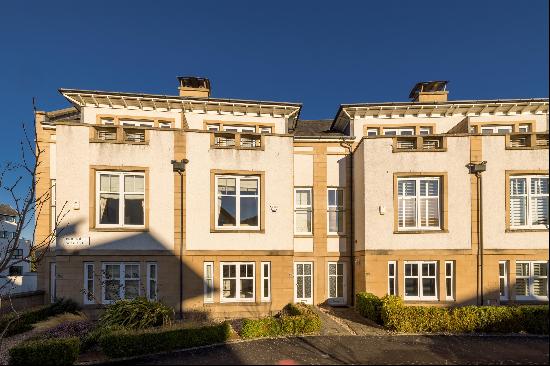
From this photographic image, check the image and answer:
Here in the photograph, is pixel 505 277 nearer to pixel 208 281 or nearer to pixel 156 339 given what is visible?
pixel 208 281

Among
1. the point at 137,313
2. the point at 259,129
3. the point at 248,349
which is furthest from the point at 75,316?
the point at 259,129

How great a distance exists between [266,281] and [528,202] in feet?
38.0

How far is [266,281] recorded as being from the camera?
15148 mm

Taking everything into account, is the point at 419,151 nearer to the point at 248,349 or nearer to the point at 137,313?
the point at 248,349

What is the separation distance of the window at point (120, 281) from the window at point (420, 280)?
1154cm

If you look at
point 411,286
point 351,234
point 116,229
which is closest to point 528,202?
point 411,286

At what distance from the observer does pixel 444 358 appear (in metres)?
9.54

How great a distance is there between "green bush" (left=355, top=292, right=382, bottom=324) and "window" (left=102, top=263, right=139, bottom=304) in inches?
372

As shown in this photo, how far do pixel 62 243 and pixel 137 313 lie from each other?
200 inches

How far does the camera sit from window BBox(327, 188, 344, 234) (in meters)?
17.8

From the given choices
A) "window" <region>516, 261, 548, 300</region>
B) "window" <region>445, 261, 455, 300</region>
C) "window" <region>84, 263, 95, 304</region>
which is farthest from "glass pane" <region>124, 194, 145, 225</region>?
"window" <region>516, 261, 548, 300</region>

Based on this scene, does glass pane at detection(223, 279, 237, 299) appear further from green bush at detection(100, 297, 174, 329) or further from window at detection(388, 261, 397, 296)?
window at detection(388, 261, 397, 296)

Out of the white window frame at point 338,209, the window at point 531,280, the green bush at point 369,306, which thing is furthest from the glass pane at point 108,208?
the window at point 531,280

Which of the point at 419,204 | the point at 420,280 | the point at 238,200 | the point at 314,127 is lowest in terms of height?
the point at 420,280
